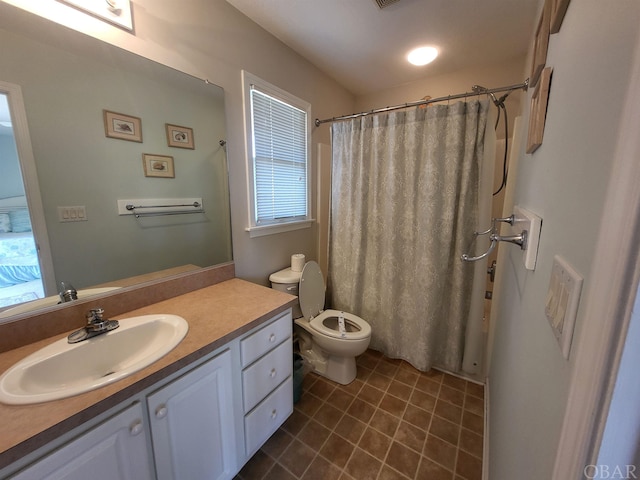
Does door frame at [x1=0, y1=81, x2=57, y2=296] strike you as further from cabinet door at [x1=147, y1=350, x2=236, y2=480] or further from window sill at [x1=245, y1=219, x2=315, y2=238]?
window sill at [x1=245, y1=219, x2=315, y2=238]

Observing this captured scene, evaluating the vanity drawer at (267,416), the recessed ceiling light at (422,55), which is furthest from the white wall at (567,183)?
the recessed ceiling light at (422,55)

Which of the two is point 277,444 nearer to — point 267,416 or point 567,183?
point 267,416

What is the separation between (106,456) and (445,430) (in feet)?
5.30

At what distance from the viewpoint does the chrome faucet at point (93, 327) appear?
929 mm

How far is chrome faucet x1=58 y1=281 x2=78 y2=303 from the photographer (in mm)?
996

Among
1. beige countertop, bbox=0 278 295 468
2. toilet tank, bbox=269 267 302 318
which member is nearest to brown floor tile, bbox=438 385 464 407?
toilet tank, bbox=269 267 302 318

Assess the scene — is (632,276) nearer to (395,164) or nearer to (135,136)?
(135,136)

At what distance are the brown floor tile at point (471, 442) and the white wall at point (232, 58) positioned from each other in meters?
1.54

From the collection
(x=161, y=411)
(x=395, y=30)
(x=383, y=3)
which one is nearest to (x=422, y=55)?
(x=395, y=30)

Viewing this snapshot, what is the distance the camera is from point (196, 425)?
0.94 meters

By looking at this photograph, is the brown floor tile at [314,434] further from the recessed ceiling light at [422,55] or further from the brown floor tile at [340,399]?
the recessed ceiling light at [422,55]

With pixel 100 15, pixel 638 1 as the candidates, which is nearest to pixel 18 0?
pixel 100 15

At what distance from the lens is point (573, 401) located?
0.29m

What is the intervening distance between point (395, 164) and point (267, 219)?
1023 millimetres
